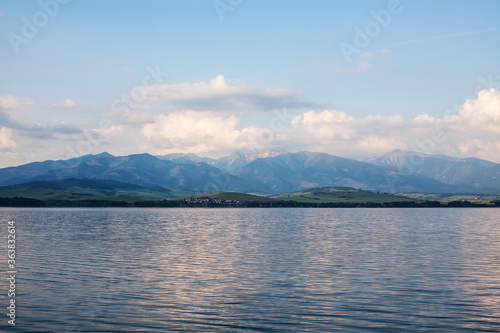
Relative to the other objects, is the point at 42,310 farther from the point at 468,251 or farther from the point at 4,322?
the point at 468,251

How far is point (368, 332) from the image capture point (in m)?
27.2

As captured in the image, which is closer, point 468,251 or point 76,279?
point 76,279

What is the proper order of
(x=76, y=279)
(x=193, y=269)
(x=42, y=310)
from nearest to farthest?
1. (x=42, y=310)
2. (x=76, y=279)
3. (x=193, y=269)

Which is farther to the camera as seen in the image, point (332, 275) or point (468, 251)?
point (468, 251)

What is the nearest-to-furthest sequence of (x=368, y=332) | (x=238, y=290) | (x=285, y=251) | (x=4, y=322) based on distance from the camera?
(x=368, y=332) → (x=4, y=322) → (x=238, y=290) → (x=285, y=251)

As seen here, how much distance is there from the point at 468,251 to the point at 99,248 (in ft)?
193

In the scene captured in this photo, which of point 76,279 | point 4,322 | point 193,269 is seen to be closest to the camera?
point 4,322

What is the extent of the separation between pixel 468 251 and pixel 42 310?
2429 inches

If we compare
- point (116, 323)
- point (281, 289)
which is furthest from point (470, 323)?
point (116, 323)

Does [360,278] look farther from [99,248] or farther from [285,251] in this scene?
[99,248]

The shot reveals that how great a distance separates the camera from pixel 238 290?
39500 millimetres

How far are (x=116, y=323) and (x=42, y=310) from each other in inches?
279

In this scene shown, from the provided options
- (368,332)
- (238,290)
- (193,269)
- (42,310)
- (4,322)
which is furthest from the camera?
(193,269)

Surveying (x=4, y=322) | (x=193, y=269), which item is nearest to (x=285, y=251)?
(x=193, y=269)
